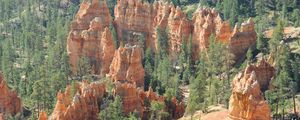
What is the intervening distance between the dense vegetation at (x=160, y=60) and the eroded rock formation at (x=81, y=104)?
3.67 m

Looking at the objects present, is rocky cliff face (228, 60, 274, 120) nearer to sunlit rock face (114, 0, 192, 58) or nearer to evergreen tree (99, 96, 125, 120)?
evergreen tree (99, 96, 125, 120)

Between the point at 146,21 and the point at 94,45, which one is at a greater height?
the point at 146,21

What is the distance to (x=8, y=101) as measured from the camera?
89.4 meters

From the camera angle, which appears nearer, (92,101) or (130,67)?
(92,101)

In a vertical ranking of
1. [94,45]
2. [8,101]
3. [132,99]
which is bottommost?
[8,101]

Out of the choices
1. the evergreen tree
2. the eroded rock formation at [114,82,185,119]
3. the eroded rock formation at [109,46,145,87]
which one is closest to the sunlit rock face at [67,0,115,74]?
the eroded rock formation at [109,46,145,87]

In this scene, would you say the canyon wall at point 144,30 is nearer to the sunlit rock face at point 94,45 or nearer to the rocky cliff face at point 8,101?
the sunlit rock face at point 94,45

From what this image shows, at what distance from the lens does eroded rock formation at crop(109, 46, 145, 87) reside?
316 ft

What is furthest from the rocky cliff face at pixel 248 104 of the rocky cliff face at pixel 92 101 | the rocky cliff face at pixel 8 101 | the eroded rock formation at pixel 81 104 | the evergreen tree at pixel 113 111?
the rocky cliff face at pixel 8 101

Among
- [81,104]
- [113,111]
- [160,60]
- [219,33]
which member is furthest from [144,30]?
[113,111]

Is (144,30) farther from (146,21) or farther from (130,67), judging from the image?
(130,67)

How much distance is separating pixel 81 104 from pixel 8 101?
59.8 feet

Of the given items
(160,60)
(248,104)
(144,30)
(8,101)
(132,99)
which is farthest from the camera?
(144,30)

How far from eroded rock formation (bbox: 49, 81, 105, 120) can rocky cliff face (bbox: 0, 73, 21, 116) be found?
13102 millimetres
